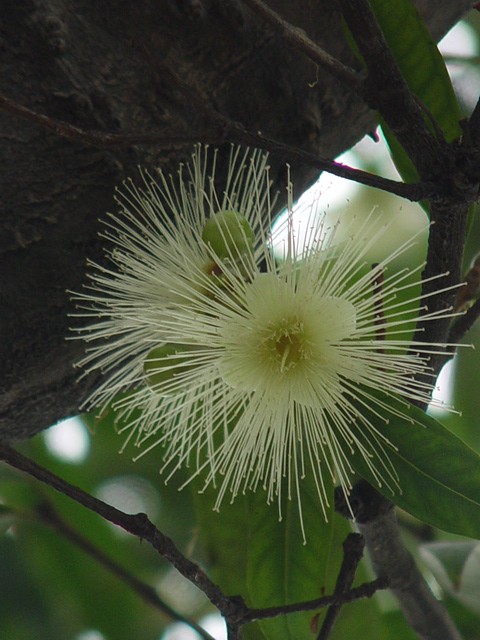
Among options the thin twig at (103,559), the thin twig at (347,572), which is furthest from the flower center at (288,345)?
the thin twig at (103,559)

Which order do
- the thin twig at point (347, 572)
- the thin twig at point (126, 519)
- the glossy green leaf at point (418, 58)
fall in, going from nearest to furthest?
the thin twig at point (126, 519), the thin twig at point (347, 572), the glossy green leaf at point (418, 58)

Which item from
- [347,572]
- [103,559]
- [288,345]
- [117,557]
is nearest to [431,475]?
[347,572]

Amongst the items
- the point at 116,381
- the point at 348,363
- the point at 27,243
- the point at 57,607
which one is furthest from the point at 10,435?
the point at 57,607

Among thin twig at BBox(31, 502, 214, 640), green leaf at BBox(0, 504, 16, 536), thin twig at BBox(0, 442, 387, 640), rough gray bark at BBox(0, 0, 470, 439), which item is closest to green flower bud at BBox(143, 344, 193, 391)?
rough gray bark at BBox(0, 0, 470, 439)

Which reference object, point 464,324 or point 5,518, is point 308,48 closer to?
point 464,324

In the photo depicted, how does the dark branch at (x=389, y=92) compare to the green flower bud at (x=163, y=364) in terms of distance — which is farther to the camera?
the green flower bud at (x=163, y=364)

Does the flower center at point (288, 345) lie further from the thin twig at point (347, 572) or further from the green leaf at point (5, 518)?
the green leaf at point (5, 518)
